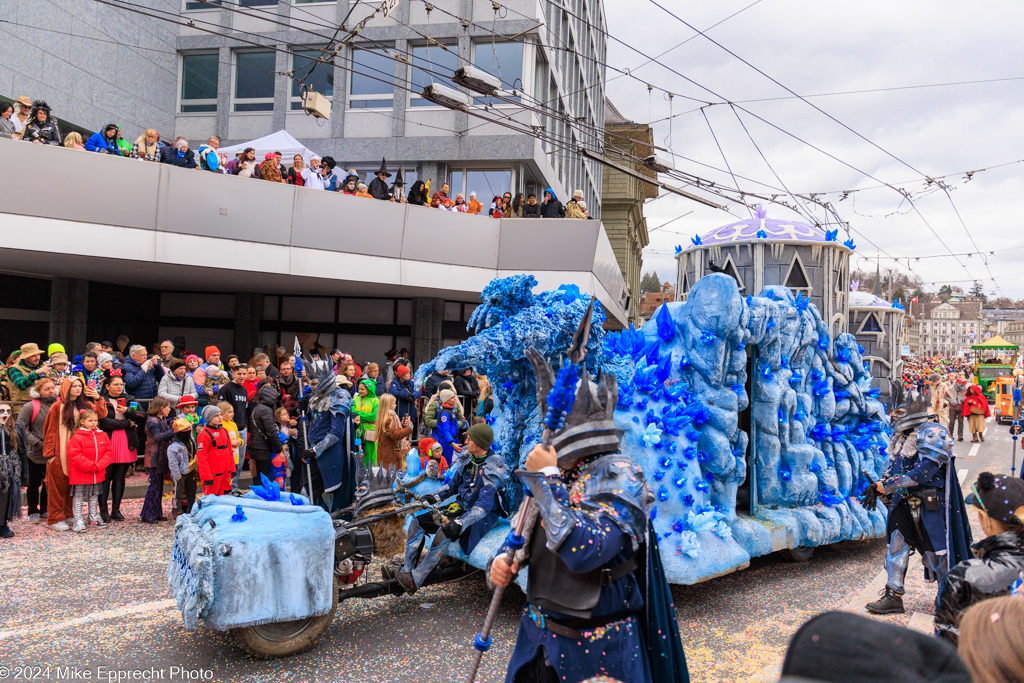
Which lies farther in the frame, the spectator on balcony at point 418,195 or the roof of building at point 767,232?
the spectator on balcony at point 418,195

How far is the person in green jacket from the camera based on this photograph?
989 centimetres

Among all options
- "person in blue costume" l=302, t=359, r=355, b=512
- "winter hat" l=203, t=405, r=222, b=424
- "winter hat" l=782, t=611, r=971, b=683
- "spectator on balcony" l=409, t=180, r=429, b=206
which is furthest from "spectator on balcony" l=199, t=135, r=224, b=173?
"winter hat" l=782, t=611, r=971, b=683

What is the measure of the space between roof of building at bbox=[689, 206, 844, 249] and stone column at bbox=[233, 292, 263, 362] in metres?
13.7

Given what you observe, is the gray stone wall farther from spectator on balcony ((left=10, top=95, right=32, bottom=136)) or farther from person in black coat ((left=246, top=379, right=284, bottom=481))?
person in black coat ((left=246, top=379, right=284, bottom=481))

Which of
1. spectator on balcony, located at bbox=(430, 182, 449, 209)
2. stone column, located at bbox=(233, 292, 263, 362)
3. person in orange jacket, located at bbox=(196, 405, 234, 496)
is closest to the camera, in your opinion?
person in orange jacket, located at bbox=(196, 405, 234, 496)

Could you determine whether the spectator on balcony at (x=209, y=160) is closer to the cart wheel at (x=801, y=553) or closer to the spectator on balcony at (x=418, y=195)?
the spectator on balcony at (x=418, y=195)

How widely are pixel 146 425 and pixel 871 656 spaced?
29.4 ft

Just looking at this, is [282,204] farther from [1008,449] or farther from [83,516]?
[1008,449]

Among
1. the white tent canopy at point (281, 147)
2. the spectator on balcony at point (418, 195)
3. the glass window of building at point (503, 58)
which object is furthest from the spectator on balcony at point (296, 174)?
the glass window of building at point (503, 58)

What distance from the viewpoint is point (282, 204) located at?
14148 mm

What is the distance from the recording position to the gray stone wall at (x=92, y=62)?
15.3 meters

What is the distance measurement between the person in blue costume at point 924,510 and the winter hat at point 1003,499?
2208 millimetres

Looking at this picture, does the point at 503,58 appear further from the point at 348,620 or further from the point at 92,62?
the point at 348,620

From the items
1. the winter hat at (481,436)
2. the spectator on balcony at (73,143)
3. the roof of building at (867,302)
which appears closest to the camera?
the winter hat at (481,436)
